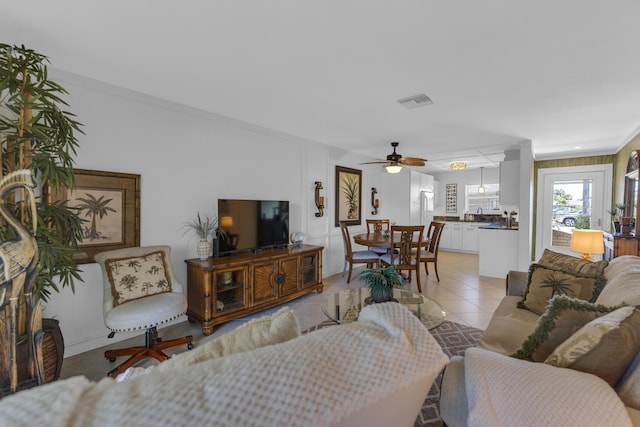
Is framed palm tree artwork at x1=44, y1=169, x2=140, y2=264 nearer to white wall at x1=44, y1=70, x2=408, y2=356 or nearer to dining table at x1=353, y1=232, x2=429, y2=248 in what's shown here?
white wall at x1=44, y1=70, x2=408, y2=356

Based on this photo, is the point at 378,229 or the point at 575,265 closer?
the point at 575,265

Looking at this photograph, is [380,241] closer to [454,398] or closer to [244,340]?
[454,398]

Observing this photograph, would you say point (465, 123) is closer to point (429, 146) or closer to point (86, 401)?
point (429, 146)

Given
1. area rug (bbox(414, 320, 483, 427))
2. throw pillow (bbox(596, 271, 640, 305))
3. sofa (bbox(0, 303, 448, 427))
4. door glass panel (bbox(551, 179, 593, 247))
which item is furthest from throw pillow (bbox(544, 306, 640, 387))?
door glass panel (bbox(551, 179, 593, 247))

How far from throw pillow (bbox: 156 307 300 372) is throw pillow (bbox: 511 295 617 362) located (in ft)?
3.52

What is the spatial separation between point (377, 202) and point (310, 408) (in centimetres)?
576

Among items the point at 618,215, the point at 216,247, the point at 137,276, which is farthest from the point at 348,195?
the point at 618,215

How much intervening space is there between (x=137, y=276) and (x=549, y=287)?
3.27 meters

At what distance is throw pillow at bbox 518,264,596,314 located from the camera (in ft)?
6.48

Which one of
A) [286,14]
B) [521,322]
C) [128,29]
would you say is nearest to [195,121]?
[128,29]

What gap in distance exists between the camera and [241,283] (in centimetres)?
306

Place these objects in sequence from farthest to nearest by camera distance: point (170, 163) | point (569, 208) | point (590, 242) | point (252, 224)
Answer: point (569, 208), point (252, 224), point (170, 163), point (590, 242)

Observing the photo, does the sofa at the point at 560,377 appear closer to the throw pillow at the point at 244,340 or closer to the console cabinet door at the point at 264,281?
the throw pillow at the point at 244,340

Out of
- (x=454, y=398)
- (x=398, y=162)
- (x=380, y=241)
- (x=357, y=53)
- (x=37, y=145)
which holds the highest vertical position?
(x=357, y=53)
